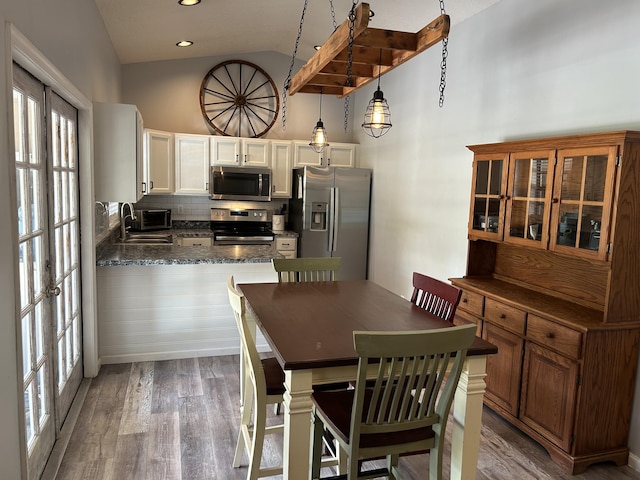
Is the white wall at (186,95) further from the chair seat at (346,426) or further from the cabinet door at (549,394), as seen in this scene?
the chair seat at (346,426)

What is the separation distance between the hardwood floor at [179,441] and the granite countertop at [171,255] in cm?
86

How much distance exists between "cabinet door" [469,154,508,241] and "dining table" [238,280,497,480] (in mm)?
1015

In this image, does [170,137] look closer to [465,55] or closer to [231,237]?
[231,237]

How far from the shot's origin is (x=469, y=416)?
6.74ft

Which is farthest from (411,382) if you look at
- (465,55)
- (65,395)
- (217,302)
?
(465,55)

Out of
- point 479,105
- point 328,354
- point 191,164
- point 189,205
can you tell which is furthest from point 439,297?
point 189,205

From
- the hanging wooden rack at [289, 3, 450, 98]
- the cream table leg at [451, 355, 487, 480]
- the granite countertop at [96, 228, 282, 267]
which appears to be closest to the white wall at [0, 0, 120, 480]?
the hanging wooden rack at [289, 3, 450, 98]

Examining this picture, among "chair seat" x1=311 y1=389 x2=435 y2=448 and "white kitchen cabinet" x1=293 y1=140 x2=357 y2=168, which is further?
"white kitchen cabinet" x1=293 y1=140 x2=357 y2=168

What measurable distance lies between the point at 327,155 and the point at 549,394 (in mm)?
4228

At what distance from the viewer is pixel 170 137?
570 cm

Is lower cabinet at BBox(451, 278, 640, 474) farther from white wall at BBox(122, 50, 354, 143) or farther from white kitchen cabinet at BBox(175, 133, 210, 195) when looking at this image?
white wall at BBox(122, 50, 354, 143)

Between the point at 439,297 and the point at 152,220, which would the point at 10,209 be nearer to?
the point at 439,297

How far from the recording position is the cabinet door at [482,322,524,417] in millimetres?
2965

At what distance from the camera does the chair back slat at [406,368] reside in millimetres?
1691
